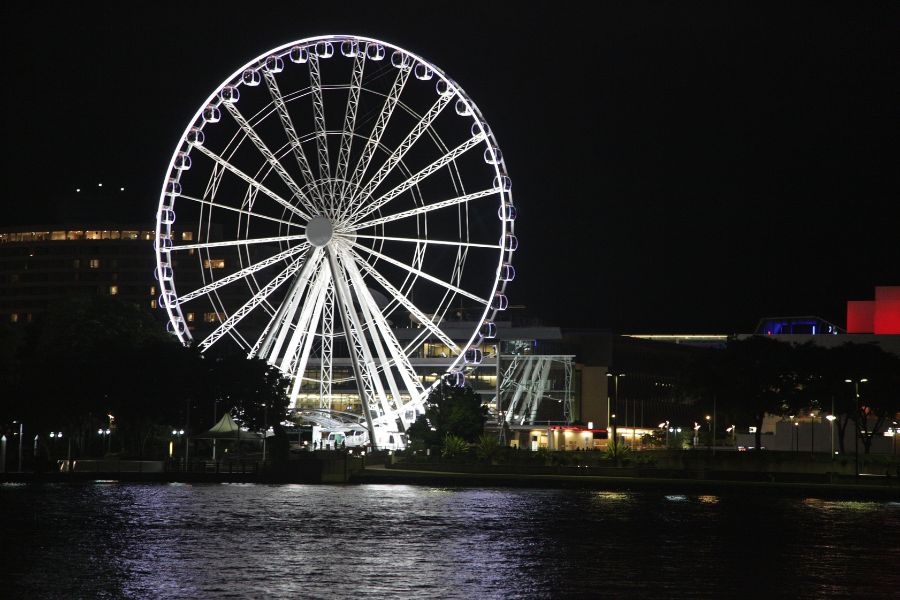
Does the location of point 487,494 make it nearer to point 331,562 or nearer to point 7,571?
point 331,562

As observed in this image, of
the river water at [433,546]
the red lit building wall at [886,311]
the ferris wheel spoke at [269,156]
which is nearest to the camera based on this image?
the river water at [433,546]

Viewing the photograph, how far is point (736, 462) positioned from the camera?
103875 mm

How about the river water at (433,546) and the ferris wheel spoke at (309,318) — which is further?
the ferris wheel spoke at (309,318)

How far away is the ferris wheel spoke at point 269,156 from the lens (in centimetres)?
8925

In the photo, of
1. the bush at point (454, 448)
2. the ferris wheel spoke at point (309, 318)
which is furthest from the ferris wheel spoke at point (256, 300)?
the bush at point (454, 448)

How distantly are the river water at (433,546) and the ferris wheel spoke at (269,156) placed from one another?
749 inches

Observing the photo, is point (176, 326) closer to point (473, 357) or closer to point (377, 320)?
point (377, 320)

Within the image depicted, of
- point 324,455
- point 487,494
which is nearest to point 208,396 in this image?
point 324,455

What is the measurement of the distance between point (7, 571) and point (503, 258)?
52.2 metres

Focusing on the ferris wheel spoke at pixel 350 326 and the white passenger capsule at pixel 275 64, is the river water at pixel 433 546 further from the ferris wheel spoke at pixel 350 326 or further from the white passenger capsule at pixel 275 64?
the white passenger capsule at pixel 275 64

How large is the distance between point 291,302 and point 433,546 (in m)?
41.7

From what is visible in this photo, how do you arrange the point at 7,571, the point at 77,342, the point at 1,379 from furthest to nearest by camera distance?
the point at 77,342
the point at 1,379
the point at 7,571

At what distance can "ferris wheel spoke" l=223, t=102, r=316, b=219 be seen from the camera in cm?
8925

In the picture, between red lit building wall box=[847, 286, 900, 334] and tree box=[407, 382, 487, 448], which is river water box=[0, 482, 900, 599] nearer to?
tree box=[407, 382, 487, 448]
